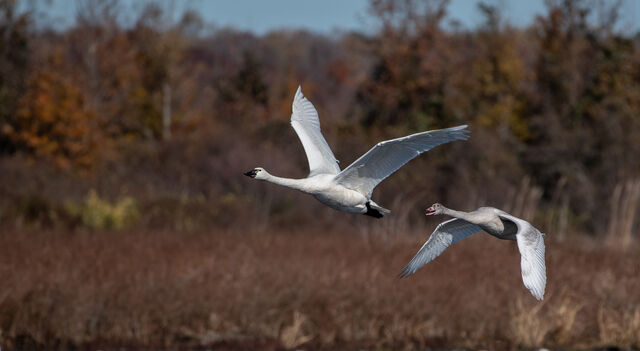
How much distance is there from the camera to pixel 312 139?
625 centimetres

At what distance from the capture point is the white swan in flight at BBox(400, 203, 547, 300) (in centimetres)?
348

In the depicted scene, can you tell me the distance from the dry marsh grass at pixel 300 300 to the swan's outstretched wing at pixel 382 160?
49.4 ft

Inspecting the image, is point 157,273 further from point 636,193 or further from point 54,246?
point 636,193

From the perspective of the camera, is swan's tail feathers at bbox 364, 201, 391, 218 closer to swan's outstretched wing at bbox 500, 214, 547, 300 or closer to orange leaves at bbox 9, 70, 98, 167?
swan's outstretched wing at bbox 500, 214, 547, 300

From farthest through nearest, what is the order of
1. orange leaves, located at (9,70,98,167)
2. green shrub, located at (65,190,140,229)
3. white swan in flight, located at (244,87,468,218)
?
orange leaves, located at (9,70,98,167) < green shrub, located at (65,190,140,229) < white swan in flight, located at (244,87,468,218)

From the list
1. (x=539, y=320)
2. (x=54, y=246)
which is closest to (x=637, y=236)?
(x=539, y=320)

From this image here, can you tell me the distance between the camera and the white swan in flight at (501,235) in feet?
11.4

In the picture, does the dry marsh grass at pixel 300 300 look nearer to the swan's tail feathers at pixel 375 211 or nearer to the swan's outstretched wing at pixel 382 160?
the swan's outstretched wing at pixel 382 160

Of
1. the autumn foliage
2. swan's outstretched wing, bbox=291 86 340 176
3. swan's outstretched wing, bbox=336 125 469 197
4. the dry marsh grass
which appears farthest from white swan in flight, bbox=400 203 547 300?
the dry marsh grass

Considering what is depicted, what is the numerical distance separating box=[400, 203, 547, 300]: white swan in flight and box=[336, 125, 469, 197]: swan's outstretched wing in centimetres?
45

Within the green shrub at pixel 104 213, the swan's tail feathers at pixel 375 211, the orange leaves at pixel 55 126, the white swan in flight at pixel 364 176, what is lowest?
the green shrub at pixel 104 213

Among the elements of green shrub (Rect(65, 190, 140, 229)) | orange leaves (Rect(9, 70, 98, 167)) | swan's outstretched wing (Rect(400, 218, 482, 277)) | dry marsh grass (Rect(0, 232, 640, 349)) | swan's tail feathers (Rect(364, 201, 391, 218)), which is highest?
orange leaves (Rect(9, 70, 98, 167))

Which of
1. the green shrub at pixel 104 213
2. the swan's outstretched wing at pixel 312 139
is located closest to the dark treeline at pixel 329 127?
the green shrub at pixel 104 213

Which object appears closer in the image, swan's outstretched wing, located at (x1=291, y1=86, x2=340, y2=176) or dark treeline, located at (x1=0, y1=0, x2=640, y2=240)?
swan's outstretched wing, located at (x1=291, y1=86, x2=340, y2=176)
